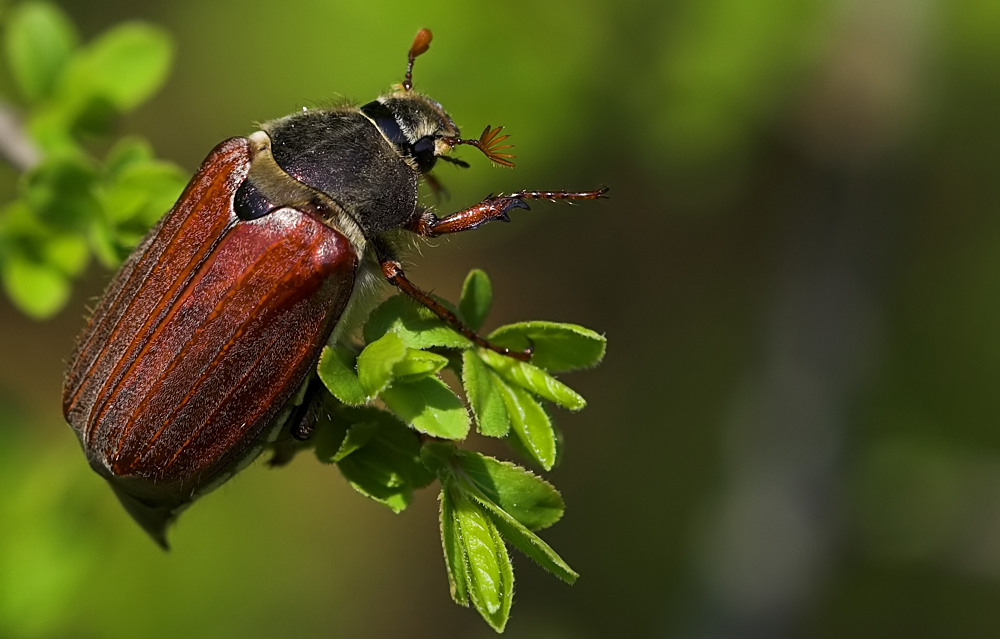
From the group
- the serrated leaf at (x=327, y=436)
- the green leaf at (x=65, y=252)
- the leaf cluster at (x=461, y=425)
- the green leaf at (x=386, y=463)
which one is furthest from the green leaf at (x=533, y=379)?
the green leaf at (x=65, y=252)

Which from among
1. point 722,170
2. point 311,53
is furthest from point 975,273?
point 311,53

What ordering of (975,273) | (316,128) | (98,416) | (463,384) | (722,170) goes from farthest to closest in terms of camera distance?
(975,273)
(722,170)
(316,128)
(98,416)
(463,384)

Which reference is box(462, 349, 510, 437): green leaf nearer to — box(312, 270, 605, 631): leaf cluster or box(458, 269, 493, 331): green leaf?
box(312, 270, 605, 631): leaf cluster

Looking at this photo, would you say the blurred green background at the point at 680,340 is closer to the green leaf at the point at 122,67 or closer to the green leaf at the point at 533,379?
the green leaf at the point at 122,67

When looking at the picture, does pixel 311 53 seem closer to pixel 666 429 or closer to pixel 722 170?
pixel 722 170

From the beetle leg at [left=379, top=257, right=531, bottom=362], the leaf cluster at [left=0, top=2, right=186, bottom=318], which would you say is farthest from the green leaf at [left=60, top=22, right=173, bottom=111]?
the beetle leg at [left=379, top=257, right=531, bottom=362]

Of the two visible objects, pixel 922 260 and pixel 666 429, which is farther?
pixel 666 429
